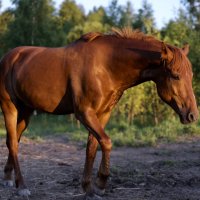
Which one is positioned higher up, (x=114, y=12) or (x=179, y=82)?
(x=114, y=12)

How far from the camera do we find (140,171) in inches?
269

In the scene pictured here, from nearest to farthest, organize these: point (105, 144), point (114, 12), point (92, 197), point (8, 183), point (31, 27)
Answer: point (105, 144), point (92, 197), point (8, 183), point (31, 27), point (114, 12)

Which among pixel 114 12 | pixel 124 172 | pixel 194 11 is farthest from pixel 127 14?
pixel 124 172

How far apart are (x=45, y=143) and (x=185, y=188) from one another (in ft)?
20.5

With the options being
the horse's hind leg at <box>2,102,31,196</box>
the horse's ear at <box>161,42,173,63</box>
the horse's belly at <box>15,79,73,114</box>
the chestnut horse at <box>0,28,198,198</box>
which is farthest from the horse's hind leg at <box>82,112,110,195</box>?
the horse's ear at <box>161,42,173,63</box>

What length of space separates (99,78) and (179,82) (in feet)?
2.98

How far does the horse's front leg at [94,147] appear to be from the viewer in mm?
4890

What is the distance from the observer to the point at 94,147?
542 cm

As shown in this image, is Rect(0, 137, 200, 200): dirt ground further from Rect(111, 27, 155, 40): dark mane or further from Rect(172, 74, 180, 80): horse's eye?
Rect(111, 27, 155, 40): dark mane

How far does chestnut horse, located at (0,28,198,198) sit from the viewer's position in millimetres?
4820

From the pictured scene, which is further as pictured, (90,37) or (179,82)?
(90,37)

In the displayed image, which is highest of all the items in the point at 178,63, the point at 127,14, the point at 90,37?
the point at 127,14

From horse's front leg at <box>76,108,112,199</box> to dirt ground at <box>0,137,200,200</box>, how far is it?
16 centimetres

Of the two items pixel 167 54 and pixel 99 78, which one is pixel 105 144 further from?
pixel 167 54
